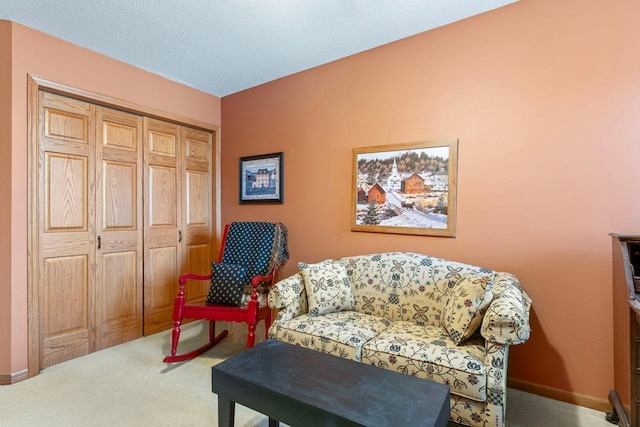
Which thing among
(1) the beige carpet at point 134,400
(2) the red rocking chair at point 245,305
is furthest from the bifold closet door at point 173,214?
(1) the beige carpet at point 134,400

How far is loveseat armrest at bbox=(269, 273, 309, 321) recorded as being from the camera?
2.25 metres

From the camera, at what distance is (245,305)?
2646 mm

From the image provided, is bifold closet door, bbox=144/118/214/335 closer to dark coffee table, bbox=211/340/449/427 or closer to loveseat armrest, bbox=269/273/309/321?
loveseat armrest, bbox=269/273/309/321

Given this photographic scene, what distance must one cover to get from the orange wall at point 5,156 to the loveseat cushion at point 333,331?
75.0 inches

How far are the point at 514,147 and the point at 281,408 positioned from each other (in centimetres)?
213

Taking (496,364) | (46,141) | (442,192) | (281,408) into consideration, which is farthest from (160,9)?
(496,364)

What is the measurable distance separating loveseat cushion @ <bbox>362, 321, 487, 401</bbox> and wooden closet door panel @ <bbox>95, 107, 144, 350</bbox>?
2.36 meters

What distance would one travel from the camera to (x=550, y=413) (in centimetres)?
191

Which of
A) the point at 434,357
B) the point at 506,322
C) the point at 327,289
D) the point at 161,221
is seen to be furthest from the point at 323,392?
the point at 161,221

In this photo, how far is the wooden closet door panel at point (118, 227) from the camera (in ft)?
9.23

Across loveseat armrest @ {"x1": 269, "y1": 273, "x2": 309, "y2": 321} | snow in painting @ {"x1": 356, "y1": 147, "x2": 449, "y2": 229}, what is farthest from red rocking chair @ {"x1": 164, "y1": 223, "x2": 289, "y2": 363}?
snow in painting @ {"x1": 356, "y1": 147, "x2": 449, "y2": 229}

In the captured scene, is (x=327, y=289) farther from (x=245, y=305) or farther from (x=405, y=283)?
(x=245, y=305)

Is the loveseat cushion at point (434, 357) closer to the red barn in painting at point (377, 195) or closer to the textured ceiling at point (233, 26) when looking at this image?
the red barn in painting at point (377, 195)

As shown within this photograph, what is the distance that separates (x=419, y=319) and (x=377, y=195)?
1032mm
